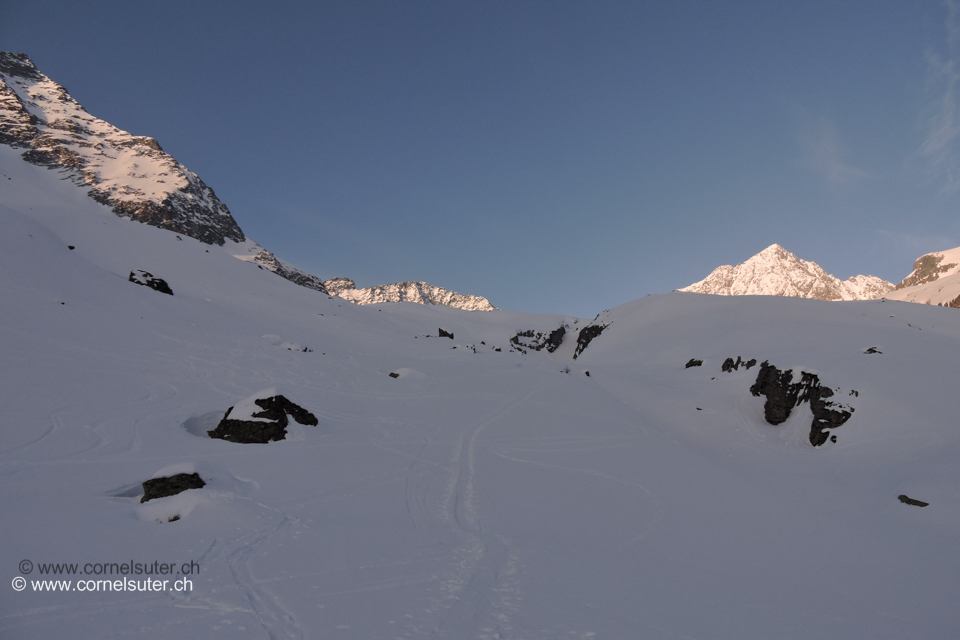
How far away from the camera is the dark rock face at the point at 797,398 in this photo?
49.5 feet

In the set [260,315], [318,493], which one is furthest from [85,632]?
[260,315]

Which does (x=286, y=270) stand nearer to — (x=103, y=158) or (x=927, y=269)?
(x=103, y=158)

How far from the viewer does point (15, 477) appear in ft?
22.1

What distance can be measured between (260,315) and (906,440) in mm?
35626

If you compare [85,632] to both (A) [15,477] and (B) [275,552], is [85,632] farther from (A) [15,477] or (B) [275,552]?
(A) [15,477]

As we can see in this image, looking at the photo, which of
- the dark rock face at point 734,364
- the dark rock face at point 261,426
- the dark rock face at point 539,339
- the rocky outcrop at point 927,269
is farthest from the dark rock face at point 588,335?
the rocky outcrop at point 927,269

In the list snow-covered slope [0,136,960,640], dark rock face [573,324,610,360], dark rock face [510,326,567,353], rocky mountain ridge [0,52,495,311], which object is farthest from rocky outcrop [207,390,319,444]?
rocky mountain ridge [0,52,495,311]

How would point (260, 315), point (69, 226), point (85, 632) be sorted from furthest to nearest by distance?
point (69, 226) < point (260, 315) < point (85, 632)

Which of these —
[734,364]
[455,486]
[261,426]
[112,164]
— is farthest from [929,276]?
[112,164]

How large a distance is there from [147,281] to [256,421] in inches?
829

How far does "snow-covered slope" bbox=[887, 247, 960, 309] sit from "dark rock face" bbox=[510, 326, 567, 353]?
63808 mm

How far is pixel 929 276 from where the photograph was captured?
9706cm

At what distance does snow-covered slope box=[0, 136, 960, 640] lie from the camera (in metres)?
4.64

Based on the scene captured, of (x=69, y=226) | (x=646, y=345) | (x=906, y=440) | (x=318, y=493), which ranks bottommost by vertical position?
(x=318, y=493)
